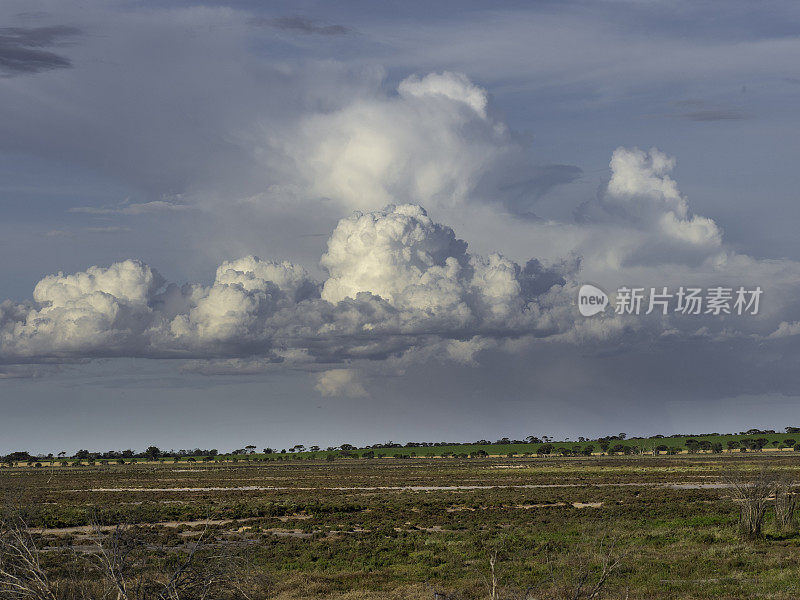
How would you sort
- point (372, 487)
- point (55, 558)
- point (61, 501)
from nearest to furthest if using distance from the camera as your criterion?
point (55, 558), point (61, 501), point (372, 487)

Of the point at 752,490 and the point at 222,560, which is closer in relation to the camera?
the point at 222,560

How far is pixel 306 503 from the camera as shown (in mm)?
56094

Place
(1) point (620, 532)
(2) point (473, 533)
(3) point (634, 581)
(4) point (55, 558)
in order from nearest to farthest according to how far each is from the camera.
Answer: (3) point (634, 581) → (4) point (55, 558) → (1) point (620, 532) → (2) point (473, 533)

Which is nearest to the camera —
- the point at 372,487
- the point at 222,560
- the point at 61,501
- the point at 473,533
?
the point at 222,560

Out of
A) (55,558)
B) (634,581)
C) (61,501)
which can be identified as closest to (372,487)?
(61,501)

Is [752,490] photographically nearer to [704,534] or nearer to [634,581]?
[704,534]

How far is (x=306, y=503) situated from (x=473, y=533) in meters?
22.7

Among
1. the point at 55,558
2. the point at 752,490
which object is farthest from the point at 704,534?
the point at 55,558

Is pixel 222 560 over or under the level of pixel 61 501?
over

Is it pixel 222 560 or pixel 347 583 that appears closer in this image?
pixel 222 560

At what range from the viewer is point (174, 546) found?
34.4m

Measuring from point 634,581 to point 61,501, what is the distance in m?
55.4

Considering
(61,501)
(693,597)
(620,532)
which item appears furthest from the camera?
(61,501)

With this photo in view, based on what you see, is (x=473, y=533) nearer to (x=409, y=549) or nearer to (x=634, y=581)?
(x=409, y=549)
